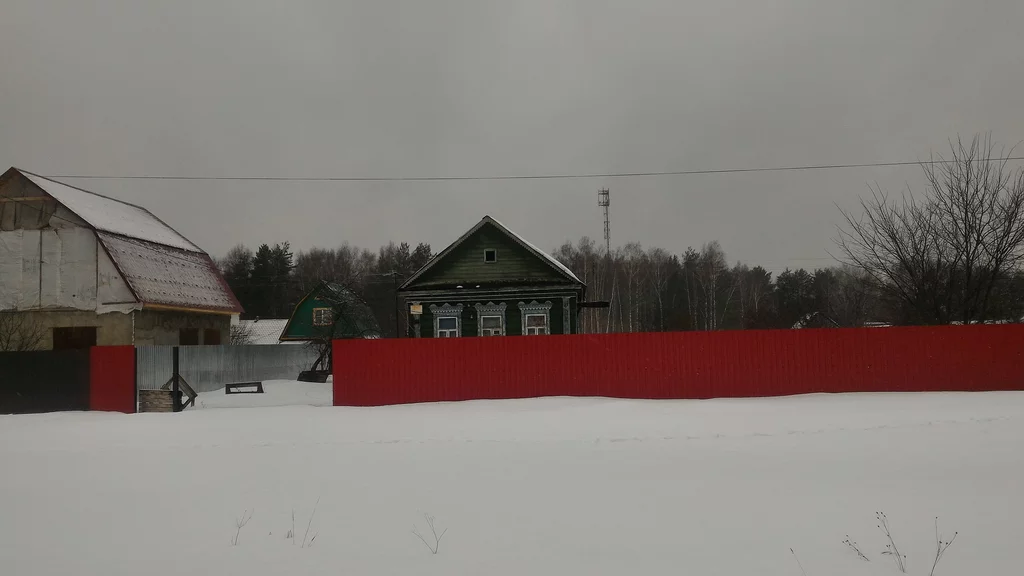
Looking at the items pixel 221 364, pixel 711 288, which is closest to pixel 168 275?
pixel 221 364

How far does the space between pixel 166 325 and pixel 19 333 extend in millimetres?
4420

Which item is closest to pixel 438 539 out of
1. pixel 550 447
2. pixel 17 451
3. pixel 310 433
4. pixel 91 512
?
pixel 91 512

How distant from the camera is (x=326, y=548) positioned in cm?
515

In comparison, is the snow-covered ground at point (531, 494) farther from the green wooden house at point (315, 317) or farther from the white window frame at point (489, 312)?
the green wooden house at point (315, 317)

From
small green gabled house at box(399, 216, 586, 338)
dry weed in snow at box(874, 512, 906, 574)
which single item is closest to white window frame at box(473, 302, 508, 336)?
small green gabled house at box(399, 216, 586, 338)

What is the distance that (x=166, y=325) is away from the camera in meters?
23.8

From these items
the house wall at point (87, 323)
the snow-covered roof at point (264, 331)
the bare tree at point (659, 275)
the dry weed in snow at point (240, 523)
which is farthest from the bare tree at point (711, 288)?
the dry weed in snow at point (240, 523)

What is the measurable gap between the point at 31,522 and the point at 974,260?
2286cm

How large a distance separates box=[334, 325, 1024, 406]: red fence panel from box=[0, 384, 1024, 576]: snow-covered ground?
8.45ft

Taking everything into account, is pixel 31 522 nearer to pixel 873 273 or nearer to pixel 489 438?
pixel 489 438

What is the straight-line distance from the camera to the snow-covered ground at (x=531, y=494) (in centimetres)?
486

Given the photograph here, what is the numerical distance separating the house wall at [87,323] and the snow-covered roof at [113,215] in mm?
3149

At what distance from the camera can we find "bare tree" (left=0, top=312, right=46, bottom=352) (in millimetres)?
20727

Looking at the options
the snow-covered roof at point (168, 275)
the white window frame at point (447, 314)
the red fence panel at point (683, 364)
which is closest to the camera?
the red fence panel at point (683, 364)
